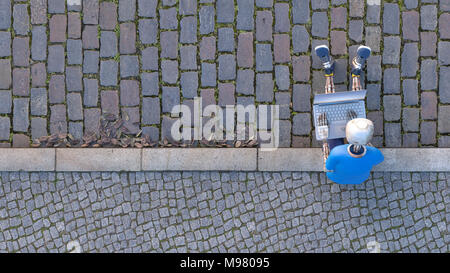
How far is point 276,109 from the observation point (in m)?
5.74

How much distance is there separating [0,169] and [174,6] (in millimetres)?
3256

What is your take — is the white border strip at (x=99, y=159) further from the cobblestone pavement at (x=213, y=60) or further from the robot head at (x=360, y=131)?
the robot head at (x=360, y=131)

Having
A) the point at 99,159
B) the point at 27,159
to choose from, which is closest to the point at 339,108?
the point at 99,159

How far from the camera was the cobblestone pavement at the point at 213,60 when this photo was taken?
18.6ft

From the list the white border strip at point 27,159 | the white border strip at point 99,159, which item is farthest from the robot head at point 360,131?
the white border strip at point 27,159

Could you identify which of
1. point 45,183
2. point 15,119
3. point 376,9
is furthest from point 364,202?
point 15,119

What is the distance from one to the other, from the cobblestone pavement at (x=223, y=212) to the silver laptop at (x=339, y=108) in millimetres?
977

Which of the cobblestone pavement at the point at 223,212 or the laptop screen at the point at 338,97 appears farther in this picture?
the cobblestone pavement at the point at 223,212

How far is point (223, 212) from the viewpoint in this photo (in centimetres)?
577

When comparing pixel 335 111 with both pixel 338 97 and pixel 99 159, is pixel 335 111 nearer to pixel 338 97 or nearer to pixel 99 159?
pixel 338 97

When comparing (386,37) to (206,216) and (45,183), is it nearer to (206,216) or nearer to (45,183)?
(206,216)

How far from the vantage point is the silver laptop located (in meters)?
4.94

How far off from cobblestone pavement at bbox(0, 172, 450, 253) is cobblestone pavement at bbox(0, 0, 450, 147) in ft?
2.00

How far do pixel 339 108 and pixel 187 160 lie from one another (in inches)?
83.0
